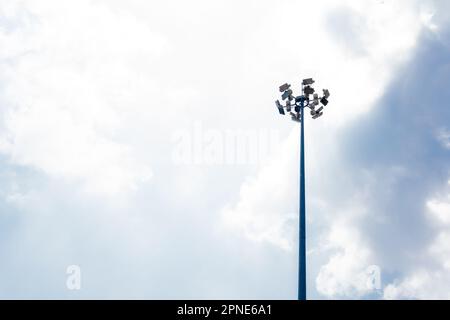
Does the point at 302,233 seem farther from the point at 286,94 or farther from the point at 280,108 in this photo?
the point at 286,94

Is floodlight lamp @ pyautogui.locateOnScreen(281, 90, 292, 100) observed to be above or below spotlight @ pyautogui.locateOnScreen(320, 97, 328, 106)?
above

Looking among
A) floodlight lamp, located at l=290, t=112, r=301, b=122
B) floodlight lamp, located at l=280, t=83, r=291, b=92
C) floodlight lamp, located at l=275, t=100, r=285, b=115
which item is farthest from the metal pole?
floodlight lamp, located at l=280, t=83, r=291, b=92

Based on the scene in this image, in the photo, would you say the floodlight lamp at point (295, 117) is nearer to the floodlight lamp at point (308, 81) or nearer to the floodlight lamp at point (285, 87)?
the floodlight lamp at point (285, 87)

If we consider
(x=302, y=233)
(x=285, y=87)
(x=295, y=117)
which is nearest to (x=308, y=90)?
(x=285, y=87)

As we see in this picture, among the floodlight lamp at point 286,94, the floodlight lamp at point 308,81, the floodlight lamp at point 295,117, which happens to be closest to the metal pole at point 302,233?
the floodlight lamp at point 295,117

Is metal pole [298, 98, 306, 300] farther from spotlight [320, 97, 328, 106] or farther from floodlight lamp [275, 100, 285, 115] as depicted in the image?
spotlight [320, 97, 328, 106]

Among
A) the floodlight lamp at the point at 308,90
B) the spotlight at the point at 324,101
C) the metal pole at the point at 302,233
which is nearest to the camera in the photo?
the metal pole at the point at 302,233

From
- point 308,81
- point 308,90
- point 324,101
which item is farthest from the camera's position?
point 324,101

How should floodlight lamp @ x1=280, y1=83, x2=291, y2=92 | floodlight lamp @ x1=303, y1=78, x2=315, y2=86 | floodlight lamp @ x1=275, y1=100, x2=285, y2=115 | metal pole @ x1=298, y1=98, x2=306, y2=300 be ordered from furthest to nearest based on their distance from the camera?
floodlight lamp @ x1=275, y1=100, x2=285, y2=115 → floodlight lamp @ x1=280, y1=83, x2=291, y2=92 → floodlight lamp @ x1=303, y1=78, x2=315, y2=86 → metal pole @ x1=298, y1=98, x2=306, y2=300

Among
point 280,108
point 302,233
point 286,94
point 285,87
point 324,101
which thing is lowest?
point 302,233

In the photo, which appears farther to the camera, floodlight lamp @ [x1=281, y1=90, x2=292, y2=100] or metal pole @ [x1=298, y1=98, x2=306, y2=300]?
floodlight lamp @ [x1=281, y1=90, x2=292, y2=100]

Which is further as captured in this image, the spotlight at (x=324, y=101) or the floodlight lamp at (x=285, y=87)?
the floodlight lamp at (x=285, y=87)
